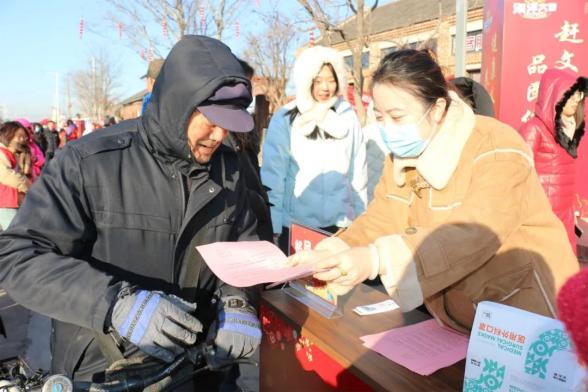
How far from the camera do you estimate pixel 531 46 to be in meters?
5.39

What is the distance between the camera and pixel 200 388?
71.1 inches

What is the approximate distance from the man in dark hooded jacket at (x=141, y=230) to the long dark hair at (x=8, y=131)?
4.68 m

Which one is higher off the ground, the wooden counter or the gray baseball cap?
the gray baseball cap

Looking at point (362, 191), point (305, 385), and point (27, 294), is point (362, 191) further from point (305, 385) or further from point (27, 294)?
point (27, 294)

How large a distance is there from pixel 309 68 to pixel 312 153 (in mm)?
585

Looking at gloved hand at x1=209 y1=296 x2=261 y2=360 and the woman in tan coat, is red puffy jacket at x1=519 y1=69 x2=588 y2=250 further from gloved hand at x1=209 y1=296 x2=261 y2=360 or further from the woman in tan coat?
gloved hand at x1=209 y1=296 x2=261 y2=360

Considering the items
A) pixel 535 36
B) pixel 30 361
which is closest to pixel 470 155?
pixel 30 361

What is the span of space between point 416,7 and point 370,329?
30.1m

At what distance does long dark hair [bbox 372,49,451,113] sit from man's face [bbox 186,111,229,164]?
0.56 m

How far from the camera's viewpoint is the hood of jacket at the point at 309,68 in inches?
133

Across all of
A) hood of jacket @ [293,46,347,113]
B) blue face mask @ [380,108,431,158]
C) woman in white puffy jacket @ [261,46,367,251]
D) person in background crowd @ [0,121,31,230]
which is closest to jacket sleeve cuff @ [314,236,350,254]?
blue face mask @ [380,108,431,158]

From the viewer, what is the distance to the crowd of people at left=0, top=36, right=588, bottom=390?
4.42 feet

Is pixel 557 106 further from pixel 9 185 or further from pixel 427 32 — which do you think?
pixel 427 32

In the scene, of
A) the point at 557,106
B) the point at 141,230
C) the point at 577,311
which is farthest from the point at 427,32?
the point at 577,311
